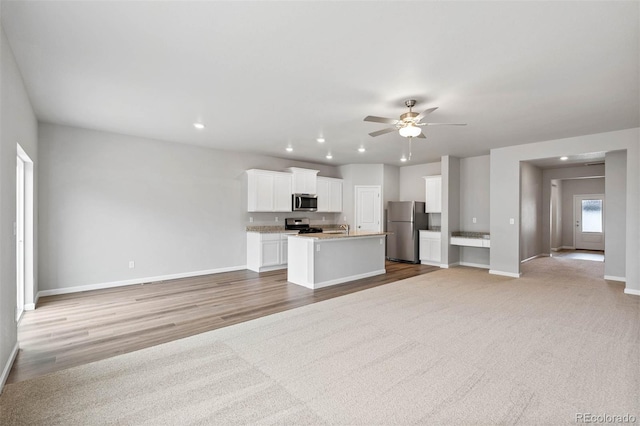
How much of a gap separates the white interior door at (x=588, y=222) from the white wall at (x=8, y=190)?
1391 cm

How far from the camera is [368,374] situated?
246 centimetres

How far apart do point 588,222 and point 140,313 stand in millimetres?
13292

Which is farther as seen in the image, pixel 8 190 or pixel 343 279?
pixel 343 279

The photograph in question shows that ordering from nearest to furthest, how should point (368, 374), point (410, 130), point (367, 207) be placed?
point (368, 374) → point (410, 130) → point (367, 207)

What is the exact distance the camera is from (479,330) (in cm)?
339

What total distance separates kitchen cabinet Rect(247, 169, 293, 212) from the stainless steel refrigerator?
9.86 ft

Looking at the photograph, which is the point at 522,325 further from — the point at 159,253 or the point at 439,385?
the point at 159,253

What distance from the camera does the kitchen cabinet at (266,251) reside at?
6.67m

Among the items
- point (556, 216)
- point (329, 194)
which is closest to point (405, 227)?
point (329, 194)

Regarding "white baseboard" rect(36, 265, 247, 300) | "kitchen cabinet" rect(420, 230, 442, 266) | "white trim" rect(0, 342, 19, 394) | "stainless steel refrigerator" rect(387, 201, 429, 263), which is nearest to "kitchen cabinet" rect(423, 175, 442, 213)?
"stainless steel refrigerator" rect(387, 201, 429, 263)

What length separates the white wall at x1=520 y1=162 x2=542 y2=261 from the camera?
7.83 meters

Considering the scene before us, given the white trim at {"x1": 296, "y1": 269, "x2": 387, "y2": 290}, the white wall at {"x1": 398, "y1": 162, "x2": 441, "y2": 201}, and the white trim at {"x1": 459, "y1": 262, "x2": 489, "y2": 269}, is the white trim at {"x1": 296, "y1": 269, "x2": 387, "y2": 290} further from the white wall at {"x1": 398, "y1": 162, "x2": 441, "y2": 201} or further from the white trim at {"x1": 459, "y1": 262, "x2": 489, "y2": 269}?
the white wall at {"x1": 398, "y1": 162, "x2": 441, "y2": 201}

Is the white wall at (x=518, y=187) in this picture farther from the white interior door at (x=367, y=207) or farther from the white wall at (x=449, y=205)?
the white interior door at (x=367, y=207)

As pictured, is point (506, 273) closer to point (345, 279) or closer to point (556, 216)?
point (345, 279)
